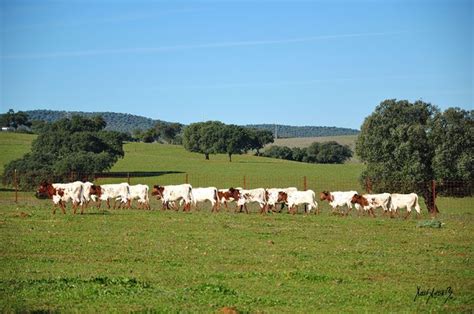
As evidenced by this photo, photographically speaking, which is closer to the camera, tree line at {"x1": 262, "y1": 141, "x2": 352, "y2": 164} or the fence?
the fence

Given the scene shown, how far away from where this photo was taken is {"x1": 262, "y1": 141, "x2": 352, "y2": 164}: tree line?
125 metres

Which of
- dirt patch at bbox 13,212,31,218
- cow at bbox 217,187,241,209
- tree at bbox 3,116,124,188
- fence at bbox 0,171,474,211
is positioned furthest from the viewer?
tree at bbox 3,116,124,188

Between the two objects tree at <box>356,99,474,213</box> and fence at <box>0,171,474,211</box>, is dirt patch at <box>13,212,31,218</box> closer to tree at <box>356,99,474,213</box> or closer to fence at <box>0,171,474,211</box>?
fence at <box>0,171,474,211</box>

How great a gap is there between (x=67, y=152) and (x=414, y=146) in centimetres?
4259

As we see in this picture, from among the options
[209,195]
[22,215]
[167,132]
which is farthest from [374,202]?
[167,132]

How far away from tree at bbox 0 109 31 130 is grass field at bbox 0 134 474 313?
115m

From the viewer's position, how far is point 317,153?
417 feet

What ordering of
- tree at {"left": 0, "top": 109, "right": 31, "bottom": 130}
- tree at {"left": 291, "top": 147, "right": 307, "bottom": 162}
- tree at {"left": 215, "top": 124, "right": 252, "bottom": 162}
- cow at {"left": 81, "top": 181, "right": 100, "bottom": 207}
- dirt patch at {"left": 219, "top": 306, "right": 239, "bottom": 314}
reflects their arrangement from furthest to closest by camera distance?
tree at {"left": 0, "top": 109, "right": 31, "bottom": 130} → tree at {"left": 291, "top": 147, "right": 307, "bottom": 162} → tree at {"left": 215, "top": 124, "right": 252, "bottom": 162} → cow at {"left": 81, "top": 181, "right": 100, "bottom": 207} → dirt patch at {"left": 219, "top": 306, "right": 239, "bottom": 314}

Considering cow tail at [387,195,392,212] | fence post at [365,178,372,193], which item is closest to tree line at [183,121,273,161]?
fence post at [365,178,372,193]

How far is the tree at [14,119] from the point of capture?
456ft

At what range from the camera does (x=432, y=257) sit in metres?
17.7

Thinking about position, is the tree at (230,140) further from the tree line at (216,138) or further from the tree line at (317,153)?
the tree line at (317,153)

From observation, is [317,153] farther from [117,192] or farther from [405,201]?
[405,201]

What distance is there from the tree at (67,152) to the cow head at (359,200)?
80.8 ft
